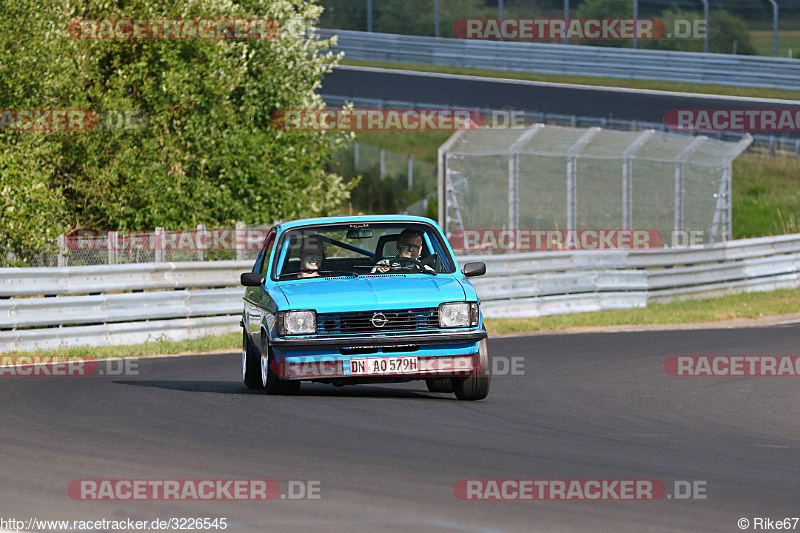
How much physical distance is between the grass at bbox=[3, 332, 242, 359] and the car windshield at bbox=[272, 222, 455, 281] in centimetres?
505

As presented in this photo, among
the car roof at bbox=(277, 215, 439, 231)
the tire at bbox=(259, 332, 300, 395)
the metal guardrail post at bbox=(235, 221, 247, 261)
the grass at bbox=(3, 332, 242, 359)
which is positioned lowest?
the grass at bbox=(3, 332, 242, 359)

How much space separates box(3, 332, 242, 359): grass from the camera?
1670 cm

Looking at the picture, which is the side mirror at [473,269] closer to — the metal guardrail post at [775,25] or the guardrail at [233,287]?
the guardrail at [233,287]

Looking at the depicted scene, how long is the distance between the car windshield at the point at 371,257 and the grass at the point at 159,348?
5046 millimetres

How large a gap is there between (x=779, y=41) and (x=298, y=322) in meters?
34.6

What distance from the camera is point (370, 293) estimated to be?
11031 mm

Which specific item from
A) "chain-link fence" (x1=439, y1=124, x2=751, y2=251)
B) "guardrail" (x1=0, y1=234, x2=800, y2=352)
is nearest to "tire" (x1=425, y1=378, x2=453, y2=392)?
"guardrail" (x1=0, y1=234, x2=800, y2=352)

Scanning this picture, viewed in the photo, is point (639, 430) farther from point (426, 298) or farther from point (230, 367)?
point (230, 367)

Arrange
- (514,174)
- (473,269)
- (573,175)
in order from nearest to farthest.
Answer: (473,269)
(514,174)
(573,175)

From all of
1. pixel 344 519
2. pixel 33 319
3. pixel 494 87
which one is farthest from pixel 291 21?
pixel 344 519

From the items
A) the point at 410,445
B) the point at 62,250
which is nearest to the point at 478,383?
the point at 410,445

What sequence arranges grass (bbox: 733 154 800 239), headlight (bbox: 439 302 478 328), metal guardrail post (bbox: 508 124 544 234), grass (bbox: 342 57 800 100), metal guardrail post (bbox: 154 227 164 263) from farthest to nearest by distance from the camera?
grass (bbox: 342 57 800 100) < grass (bbox: 733 154 800 239) < metal guardrail post (bbox: 508 124 544 234) < metal guardrail post (bbox: 154 227 164 263) < headlight (bbox: 439 302 478 328)

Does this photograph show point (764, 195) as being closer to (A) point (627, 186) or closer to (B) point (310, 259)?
(A) point (627, 186)

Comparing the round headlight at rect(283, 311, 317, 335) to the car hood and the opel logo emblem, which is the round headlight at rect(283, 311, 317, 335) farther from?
the opel logo emblem
